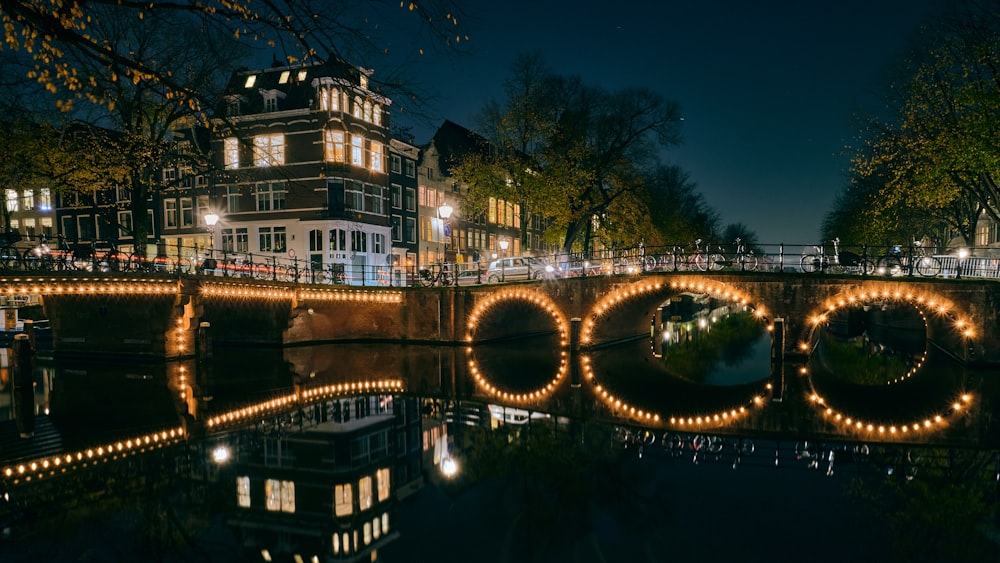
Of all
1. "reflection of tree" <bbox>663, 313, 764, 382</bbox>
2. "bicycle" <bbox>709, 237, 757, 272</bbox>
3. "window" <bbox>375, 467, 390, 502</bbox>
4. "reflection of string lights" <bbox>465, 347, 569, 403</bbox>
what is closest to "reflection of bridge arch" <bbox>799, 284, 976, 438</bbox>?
"bicycle" <bbox>709, 237, 757, 272</bbox>

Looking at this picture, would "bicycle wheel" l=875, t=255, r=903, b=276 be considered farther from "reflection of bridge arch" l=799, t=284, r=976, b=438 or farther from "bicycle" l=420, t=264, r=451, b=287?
"bicycle" l=420, t=264, r=451, b=287

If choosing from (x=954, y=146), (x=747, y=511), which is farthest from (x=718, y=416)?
(x=954, y=146)

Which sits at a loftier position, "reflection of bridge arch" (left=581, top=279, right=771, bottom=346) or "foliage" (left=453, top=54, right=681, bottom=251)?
"foliage" (left=453, top=54, right=681, bottom=251)

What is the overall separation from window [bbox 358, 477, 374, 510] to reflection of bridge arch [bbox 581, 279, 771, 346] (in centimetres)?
1786

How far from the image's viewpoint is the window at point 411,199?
44406mm

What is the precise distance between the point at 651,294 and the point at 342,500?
73.3ft

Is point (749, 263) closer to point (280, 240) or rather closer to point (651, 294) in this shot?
point (651, 294)

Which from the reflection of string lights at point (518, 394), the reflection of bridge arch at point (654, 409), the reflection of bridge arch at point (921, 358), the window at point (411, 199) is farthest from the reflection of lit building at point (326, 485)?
the window at point (411, 199)

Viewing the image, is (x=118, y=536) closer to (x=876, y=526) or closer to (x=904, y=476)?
(x=876, y=526)

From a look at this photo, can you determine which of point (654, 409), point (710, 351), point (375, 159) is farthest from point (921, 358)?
point (375, 159)

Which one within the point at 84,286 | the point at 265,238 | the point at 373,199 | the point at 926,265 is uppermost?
the point at 373,199

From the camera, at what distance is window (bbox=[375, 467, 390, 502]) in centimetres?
989

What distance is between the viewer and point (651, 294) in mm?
29266

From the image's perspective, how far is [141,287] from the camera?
21922 mm
